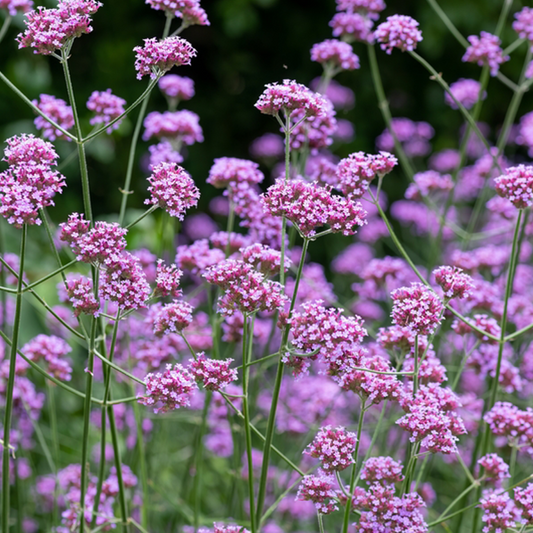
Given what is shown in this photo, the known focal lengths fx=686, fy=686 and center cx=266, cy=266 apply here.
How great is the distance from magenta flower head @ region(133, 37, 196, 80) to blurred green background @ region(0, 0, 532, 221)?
312cm

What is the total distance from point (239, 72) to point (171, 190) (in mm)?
3998

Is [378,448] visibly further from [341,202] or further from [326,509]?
[341,202]

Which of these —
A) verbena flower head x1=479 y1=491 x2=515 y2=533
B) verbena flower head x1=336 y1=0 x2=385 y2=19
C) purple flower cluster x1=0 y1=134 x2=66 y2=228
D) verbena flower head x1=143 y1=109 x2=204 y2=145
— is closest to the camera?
purple flower cluster x1=0 y1=134 x2=66 y2=228

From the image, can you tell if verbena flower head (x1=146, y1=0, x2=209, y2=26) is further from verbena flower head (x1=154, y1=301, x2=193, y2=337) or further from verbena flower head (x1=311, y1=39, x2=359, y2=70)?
verbena flower head (x1=154, y1=301, x2=193, y2=337)

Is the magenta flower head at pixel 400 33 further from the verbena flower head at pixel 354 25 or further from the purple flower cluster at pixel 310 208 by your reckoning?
the purple flower cluster at pixel 310 208

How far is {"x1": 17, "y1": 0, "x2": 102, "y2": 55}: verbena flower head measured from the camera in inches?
56.8

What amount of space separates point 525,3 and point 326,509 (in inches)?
176

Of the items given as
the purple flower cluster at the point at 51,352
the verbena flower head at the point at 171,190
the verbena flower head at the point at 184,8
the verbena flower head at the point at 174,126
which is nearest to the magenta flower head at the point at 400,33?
the verbena flower head at the point at 184,8

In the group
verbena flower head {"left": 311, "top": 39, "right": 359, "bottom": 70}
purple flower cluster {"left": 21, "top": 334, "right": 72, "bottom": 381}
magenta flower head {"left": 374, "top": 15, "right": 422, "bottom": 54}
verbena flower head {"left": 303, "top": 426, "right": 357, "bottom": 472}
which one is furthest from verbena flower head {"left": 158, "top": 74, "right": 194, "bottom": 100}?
verbena flower head {"left": 303, "top": 426, "right": 357, "bottom": 472}

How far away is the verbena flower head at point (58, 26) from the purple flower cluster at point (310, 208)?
54 centimetres

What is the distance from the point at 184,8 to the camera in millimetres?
1836

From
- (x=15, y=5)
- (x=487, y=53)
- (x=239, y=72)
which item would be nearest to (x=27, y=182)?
(x=15, y=5)

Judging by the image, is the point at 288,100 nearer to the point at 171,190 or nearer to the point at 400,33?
the point at 171,190

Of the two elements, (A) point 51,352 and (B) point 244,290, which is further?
(A) point 51,352
